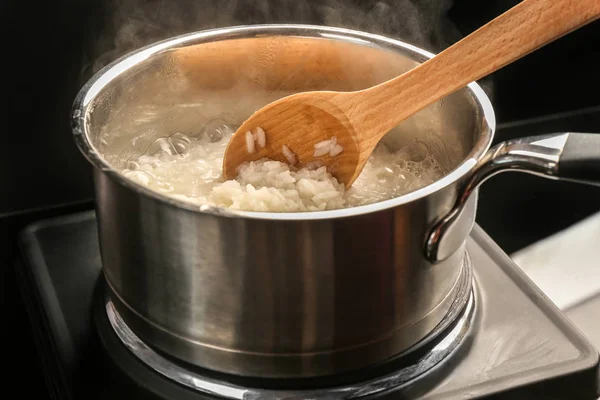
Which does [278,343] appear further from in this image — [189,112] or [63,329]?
[189,112]

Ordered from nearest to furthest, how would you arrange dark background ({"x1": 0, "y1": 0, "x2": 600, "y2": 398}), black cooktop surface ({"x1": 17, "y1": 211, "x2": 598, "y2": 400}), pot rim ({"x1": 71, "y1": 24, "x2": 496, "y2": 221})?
pot rim ({"x1": 71, "y1": 24, "x2": 496, "y2": 221}) → black cooktop surface ({"x1": 17, "y1": 211, "x2": 598, "y2": 400}) → dark background ({"x1": 0, "y1": 0, "x2": 600, "y2": 398})

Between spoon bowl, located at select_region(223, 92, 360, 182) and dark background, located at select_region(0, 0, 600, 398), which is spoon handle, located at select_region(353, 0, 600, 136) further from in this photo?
dark background, located at select_region(0, 0, 600, 398)

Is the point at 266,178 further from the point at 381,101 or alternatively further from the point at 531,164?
the point at 531,164

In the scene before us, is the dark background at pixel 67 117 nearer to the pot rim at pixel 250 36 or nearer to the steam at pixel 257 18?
the steam at pixel 257 18

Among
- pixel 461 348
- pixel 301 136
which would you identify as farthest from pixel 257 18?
pixel 461 348

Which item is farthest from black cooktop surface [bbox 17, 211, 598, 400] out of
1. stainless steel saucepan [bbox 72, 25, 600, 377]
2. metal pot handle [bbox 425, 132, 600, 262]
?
metal pot handle [bbox 425, 132, 600, 262]

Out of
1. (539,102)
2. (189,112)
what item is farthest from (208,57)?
(539,102)
